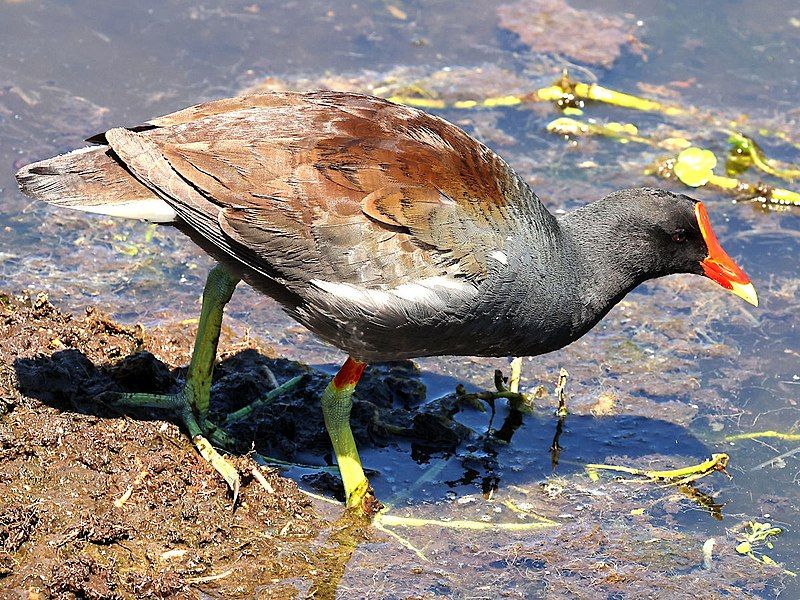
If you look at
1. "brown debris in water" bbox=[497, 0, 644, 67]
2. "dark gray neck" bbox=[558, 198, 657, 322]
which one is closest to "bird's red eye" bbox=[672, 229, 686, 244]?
"dark gray neck" bbox=[558, 198, 657, 322]

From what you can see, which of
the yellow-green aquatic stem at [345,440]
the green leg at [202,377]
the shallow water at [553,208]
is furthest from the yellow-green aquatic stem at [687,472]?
the green leg at [202,377]

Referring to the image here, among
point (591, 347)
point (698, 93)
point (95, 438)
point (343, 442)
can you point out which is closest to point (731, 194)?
point (698, 93)

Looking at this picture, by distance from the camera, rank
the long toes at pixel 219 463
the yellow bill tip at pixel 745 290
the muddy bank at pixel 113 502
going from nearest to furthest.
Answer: the muddy bank at pixel 113 502
the long toes at pixel 219 463
the yellow bill tip at pixel 745 290

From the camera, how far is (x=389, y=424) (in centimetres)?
518

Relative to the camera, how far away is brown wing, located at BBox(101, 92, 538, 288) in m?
4.18

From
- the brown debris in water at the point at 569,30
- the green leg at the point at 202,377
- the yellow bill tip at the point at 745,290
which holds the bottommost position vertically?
the green leg at the point at 202,377

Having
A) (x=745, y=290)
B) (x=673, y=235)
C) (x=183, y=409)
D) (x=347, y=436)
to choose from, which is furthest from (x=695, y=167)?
(x=183, y=409)

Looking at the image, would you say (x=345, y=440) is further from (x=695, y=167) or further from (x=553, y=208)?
(x=695, y=167)

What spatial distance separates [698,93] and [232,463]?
5.05 meters

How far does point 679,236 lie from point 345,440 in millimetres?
1652

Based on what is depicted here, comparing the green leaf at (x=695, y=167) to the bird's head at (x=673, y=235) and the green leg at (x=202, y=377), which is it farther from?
the green leg at (x=202, y=377)

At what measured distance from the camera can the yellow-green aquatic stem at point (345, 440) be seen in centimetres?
464

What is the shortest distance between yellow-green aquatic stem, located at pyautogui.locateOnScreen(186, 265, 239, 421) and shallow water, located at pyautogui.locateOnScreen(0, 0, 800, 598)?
82 centimetres

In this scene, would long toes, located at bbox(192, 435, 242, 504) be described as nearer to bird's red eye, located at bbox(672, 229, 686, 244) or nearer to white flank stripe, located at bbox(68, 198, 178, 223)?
white flank stripe, located at bbox(68, 198, 178, 223)
